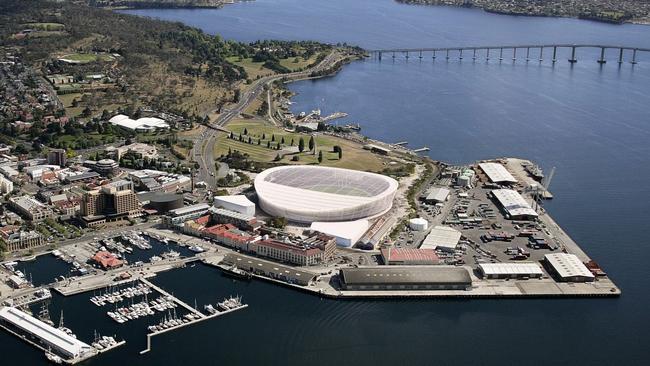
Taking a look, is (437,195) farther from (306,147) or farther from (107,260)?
(107,260)

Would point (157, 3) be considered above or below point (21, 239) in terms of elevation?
above

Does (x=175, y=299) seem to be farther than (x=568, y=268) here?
No

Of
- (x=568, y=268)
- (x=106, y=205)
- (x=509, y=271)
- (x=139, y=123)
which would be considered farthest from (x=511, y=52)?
(x=106, y=205)

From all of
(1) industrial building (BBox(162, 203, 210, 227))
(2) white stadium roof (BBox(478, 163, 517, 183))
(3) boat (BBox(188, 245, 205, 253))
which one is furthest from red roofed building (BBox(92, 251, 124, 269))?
(2) white stadium roof (BBox(478, 163, 517, 183))

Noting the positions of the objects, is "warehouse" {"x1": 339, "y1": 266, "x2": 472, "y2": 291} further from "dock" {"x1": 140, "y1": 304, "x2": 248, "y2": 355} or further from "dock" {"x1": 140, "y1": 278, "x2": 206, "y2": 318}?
"dock" {"x1": 140, "y1": 278, "x2": 206, "y2": 318}

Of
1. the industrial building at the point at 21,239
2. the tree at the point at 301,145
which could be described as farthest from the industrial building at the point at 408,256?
the tree at the point at 301,145

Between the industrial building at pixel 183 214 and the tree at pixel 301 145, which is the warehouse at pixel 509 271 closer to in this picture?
the industrial building at pixel 183 214
